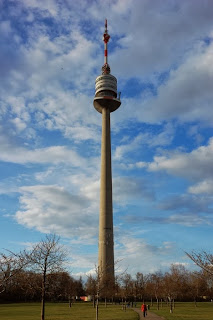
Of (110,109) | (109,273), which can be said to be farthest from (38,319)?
(110,109)

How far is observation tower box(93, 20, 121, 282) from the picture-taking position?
86562mm

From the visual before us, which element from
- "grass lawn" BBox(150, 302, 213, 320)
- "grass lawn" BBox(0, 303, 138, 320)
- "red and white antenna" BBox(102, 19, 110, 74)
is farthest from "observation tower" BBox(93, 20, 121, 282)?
"grass lawn" BBox(0, 303, 138, 320)

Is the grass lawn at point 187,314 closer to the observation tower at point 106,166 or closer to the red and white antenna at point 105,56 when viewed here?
the observation tower at point 106,166

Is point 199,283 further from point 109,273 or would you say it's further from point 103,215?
point 103,215

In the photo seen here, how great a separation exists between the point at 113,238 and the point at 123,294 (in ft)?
74.7

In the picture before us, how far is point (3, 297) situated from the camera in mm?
87438

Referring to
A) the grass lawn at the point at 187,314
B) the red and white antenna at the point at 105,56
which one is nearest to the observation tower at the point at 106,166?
the red and white antenna at the point at 105,56

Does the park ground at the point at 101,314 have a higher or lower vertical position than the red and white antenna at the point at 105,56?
lower

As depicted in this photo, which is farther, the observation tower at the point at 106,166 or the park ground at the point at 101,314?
the observation tower at the point at 106,166

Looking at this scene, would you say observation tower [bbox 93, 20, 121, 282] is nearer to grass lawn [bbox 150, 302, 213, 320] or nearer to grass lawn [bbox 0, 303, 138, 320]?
grass lawn [bbox 150, 302, 213, 320]

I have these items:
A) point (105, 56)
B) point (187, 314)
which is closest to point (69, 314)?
point (187, 314)

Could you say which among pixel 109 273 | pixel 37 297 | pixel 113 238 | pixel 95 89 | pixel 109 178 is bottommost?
pixel 37 297

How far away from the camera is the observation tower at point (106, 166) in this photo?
86562 millimetres

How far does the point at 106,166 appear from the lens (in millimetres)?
93000
